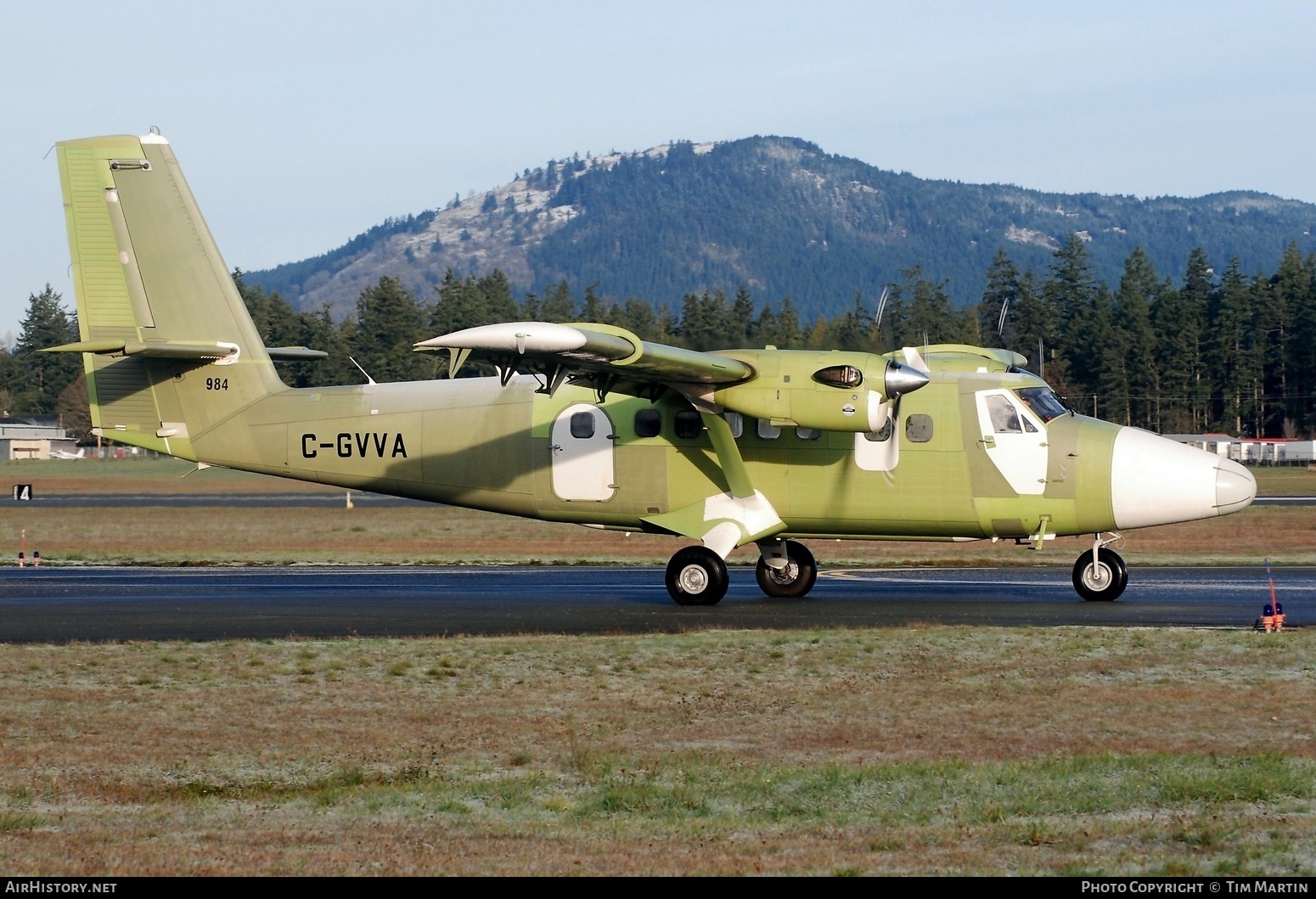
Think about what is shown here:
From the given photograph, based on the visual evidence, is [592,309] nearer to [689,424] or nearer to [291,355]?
[291,355]

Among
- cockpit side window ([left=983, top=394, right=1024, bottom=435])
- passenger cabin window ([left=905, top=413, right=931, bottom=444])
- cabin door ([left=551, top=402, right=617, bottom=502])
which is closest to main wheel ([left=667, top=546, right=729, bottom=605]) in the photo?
cabin door ([left=551, top=402, right=617, bottom=502])

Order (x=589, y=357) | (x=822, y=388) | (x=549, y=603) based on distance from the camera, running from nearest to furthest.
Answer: (x=589, y=357)
(x=822, y=388)
(x=549, y=603)

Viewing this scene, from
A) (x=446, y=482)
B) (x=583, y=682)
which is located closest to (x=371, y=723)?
(x=583, y=682)

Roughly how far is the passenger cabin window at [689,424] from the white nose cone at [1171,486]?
602cm

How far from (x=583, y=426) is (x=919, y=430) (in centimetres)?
509

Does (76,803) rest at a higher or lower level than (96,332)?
lower

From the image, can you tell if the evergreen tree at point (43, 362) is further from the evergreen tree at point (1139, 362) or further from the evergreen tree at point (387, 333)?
the evergreen tree at point (1139, 362)

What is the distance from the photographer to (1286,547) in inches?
1336

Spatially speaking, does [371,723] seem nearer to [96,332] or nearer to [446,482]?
[446,482]

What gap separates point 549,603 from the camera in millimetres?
20469

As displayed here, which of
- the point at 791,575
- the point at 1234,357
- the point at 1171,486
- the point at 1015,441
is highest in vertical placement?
the point at 1234,357

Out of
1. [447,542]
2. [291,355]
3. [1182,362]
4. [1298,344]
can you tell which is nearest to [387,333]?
[1182,362]

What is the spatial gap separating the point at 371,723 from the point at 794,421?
360 inches

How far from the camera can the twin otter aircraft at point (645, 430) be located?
19188 millimetres
